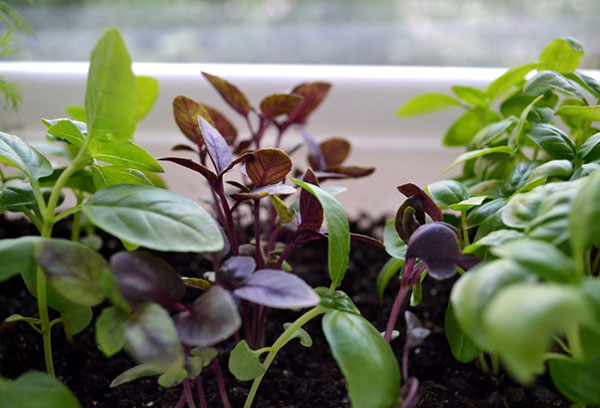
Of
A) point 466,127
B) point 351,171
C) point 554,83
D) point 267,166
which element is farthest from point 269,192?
point 466,127

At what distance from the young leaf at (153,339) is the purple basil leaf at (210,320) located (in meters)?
0.02

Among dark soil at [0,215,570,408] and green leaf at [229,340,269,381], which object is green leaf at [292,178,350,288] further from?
dark soil at [0,215,570,408]

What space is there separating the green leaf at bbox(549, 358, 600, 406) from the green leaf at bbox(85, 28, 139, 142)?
0.42m

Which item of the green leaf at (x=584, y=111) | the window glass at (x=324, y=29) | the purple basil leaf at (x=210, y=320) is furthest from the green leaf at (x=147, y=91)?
the window glass at (x=324, y=29)

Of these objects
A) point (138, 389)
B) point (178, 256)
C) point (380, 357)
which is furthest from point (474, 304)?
point (178, 256)

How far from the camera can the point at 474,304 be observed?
14.4 inches

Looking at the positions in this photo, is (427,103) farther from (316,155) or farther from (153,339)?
(153,339)

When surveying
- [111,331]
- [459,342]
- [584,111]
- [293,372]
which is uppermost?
[584,111]

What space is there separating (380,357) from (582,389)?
150 mm

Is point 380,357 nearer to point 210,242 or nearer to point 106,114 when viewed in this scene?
point 210,242

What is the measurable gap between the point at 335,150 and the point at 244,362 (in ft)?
1.40

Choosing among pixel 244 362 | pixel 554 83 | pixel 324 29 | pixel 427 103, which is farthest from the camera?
pixel 324 29

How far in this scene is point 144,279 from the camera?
435 millimetres

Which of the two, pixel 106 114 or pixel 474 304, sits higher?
pixel 106 114
